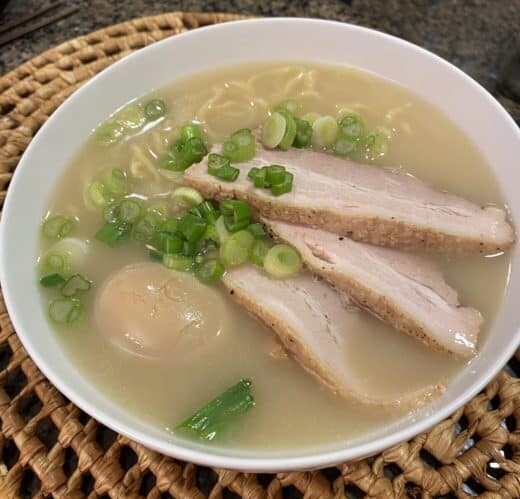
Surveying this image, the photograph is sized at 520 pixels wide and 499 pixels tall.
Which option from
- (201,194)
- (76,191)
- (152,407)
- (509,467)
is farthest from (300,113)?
(509,467)

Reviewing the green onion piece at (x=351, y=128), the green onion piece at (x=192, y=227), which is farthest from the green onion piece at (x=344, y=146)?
the green onion piece at (x=192, y=227)

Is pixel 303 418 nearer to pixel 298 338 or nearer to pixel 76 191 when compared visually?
pixel 298 338

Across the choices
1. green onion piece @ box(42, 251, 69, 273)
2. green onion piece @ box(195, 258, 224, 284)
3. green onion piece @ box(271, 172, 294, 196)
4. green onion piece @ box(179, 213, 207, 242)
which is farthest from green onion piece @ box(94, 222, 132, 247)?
green onion piece @ box(271, 172, 294, 196)

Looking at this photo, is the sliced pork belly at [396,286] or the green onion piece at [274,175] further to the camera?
the green onion piece at [274,175]

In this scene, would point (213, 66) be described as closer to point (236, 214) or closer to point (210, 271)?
point (236, 214)

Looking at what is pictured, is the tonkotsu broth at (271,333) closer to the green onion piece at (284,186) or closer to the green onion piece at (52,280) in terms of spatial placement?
the green onion piece at (52,280)

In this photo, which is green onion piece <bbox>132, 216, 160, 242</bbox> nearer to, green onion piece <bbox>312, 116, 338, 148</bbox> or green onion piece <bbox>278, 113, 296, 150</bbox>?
→ green onion piece <bbox>278, 113, 296, 150</bbox>
